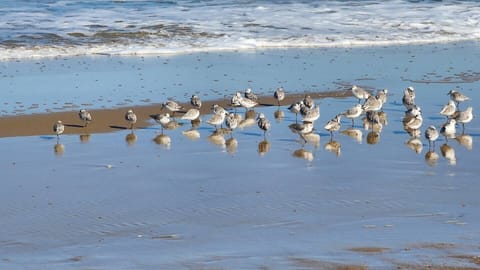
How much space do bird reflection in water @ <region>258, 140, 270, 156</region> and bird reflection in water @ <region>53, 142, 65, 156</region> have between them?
266 cm

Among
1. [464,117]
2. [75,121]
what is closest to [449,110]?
[464,117]

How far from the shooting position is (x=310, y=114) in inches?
588

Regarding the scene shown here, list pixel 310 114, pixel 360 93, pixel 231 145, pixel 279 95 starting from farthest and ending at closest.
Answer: pixel 360 93 < pixel 279 95 < pixel 310 114 < pixel 231 145

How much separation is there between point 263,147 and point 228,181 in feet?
6.86

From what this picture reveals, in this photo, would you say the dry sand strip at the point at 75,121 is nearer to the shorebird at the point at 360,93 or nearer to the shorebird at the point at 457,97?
the shorebird at the point at 360,93

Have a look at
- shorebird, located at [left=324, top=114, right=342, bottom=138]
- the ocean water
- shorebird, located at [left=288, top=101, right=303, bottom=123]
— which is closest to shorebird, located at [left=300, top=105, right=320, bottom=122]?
shorebird, located at [left=288, top=101, right=303, bottom=123]

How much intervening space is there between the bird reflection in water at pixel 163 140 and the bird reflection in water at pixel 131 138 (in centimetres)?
30

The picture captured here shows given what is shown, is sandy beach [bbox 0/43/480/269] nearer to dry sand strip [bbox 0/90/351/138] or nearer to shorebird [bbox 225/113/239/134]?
dry sand strip [bbox 0/90/351/138]

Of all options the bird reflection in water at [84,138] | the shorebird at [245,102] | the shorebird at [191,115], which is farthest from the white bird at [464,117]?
the bird reflection in water at [84,138]

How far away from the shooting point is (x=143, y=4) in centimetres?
3447

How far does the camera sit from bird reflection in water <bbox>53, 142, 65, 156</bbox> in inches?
524

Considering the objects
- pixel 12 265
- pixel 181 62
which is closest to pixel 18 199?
pixel 12 265

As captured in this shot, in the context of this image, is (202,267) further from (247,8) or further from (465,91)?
(247,8)

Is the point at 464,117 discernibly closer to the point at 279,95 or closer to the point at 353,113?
the point at 353,113
